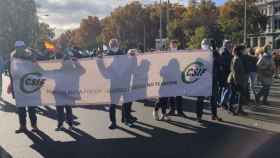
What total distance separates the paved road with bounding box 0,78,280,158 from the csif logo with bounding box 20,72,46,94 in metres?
0.91

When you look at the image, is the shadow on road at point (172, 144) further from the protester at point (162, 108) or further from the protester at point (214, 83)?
the protester at point (162, 108)

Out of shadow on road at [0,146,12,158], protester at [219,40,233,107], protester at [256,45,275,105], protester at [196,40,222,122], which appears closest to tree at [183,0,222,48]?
protester at [256,45,275,105]

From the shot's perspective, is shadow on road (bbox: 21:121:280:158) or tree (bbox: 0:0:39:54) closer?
shadow on road (bbox: 21:121:280:158)

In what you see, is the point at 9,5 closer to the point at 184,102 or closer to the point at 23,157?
the point at 184,102

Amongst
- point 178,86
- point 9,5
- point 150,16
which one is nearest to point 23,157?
point 178,86

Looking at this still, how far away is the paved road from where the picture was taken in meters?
7.33

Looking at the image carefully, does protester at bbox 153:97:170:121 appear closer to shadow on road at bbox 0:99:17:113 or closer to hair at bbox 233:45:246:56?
hair at bbox 233:45:246:56

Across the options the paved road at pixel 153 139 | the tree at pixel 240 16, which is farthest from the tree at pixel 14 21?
the paved road at pixel 153 139

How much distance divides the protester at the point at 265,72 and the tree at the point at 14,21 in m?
39.1

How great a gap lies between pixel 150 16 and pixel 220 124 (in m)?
78.4

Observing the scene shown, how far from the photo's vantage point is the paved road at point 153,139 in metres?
7.33

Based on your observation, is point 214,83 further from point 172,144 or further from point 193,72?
point 172,144

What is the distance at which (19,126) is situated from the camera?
9992 millimetres

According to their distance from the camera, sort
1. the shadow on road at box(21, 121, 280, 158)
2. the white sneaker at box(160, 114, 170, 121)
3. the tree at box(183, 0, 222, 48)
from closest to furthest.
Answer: the shadow on road at box(21, 121, 280, 158), the white sneaker at box(160, 114, 170, 121), the tree at box(183, 0, 222, 48)
